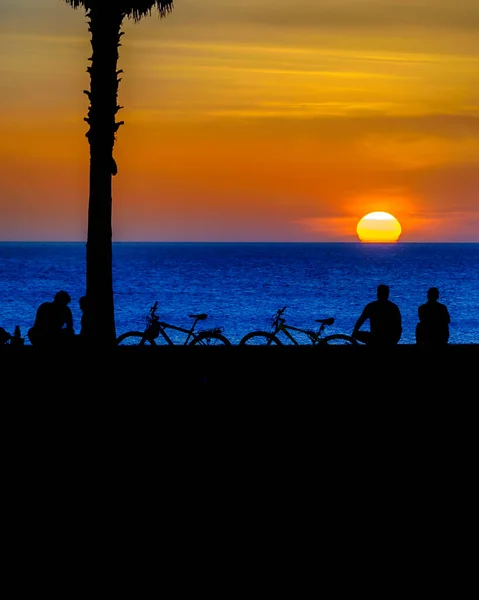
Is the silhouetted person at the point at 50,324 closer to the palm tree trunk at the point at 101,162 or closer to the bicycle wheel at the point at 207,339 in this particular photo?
the palm tree trunk at the point at 101,162

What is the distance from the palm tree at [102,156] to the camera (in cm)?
1995

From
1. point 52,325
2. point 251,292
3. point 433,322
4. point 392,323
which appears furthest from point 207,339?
point 251,292

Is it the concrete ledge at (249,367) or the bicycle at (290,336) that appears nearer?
the concrete ledge at (249,367)

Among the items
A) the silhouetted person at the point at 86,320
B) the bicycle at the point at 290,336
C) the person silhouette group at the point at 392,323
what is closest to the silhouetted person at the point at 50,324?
the silhouetted person at the point at 86,320

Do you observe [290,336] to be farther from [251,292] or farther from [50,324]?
[251,292]

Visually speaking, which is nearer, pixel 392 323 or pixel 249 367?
pixel 392 323

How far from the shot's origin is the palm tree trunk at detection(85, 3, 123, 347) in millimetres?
19953

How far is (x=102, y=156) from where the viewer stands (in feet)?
65.5

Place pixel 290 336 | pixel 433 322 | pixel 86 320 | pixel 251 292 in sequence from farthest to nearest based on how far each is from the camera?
1. pixel 251 292
2. pixel 290 336
3. pixel 86 320
4. pixel 433 322

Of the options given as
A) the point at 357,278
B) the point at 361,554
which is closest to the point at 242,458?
the point at 361,554

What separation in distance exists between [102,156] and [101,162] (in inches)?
4.5

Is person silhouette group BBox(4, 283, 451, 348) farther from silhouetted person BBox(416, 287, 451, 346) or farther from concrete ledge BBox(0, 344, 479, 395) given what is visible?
concrete ledge BBox(0, 344, 479, 395)

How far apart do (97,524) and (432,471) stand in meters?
3.78

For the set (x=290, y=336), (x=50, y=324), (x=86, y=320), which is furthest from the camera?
(x=290, y=336)
